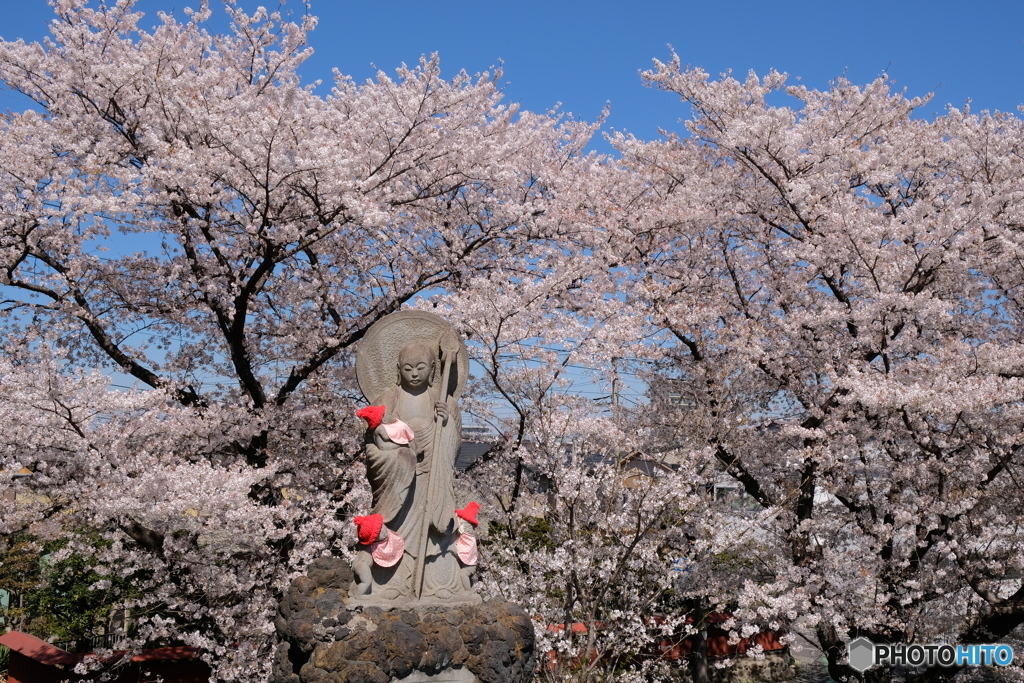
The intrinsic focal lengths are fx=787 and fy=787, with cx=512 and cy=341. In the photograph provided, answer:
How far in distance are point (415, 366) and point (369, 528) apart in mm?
1503

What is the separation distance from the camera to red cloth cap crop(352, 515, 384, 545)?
6.41 metres

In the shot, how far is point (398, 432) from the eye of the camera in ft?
22.2

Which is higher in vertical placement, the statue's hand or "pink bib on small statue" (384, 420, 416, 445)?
the statue's hand

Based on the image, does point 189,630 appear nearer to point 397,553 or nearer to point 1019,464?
point 397,553

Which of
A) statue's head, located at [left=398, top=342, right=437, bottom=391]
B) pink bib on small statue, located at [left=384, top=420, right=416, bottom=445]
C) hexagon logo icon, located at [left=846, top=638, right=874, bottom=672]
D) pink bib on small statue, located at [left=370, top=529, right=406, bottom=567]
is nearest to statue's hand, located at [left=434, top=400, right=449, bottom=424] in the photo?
statue's head, located at [left=398, top=342, right=437, bottom=391]

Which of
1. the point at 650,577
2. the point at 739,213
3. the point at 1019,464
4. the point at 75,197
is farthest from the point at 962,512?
the point at 75,197

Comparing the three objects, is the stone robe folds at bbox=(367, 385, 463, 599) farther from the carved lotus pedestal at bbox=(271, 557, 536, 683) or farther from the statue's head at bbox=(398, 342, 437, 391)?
the carved lotus pedestal at bbox=(271, 557, 536, 683)

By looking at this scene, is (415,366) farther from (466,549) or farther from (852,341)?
(852,341)

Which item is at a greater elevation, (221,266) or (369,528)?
(221,266)

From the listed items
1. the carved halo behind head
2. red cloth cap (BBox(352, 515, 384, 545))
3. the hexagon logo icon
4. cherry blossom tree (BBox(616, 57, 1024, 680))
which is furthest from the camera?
A: the hexagon logo icon

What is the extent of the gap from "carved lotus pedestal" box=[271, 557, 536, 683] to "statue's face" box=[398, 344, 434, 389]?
1827 mm

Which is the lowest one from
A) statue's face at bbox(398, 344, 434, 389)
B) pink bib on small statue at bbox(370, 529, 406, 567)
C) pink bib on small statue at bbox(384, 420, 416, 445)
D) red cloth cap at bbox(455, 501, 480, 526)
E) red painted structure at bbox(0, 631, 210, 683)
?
red painted structure at bbox(0, 631, 210, 683)

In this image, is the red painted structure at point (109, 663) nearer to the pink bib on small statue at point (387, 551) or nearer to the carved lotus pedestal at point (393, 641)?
the carved lotus pedestal at point (393, 641)

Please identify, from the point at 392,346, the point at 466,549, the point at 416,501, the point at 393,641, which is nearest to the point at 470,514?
the point at 466,549
